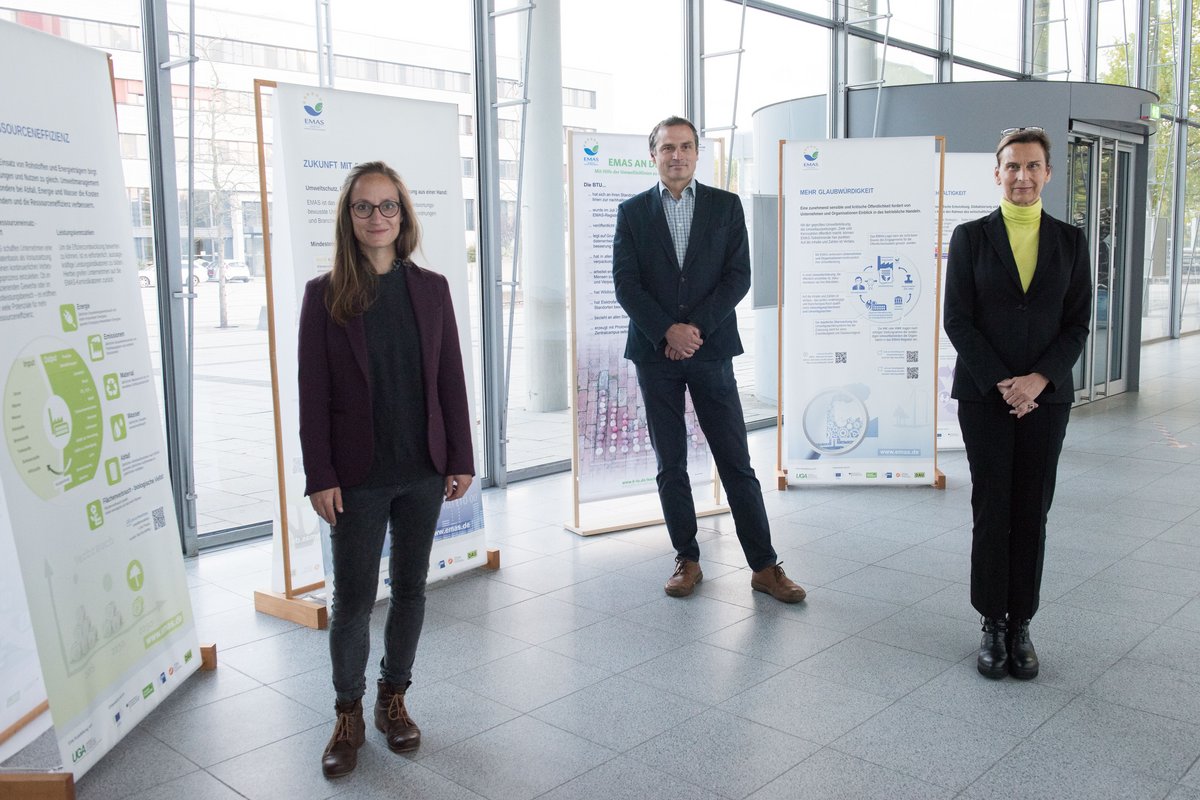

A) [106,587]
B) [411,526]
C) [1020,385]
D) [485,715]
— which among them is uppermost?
[1020,385]

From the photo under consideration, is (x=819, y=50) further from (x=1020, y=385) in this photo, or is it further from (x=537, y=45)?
(x=1020, y=385)

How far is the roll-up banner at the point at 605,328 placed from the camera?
5.05 m

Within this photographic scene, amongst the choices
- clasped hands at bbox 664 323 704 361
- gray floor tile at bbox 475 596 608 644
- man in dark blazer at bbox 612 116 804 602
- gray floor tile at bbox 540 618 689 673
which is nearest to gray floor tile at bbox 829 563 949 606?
man in dark blazer at bbox 612 116 804 602

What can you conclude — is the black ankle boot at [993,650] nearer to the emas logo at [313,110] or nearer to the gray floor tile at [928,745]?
the gray floor tile at [928,745]

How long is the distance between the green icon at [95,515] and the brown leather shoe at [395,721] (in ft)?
2.90

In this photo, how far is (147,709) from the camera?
10.2 feet

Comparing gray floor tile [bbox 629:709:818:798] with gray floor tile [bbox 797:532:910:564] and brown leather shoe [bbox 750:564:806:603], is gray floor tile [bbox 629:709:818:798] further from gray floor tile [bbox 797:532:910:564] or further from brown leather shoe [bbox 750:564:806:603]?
gray floor tile [bbox 797:532:910:564]

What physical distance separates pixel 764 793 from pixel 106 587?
6.05 ft

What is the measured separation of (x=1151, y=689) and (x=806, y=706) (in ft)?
3.46

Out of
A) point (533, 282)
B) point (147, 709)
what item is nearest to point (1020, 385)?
point (147, 709)

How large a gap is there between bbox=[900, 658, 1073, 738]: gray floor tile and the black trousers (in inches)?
8.5

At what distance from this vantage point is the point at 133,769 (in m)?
2.80

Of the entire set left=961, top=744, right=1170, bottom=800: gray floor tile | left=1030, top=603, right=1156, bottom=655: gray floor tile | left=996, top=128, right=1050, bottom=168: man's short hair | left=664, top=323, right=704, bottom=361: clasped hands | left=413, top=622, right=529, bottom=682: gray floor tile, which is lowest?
left=413, top=622, right=529, bottom=682: gray floor tile

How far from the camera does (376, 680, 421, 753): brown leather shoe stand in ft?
9.41
